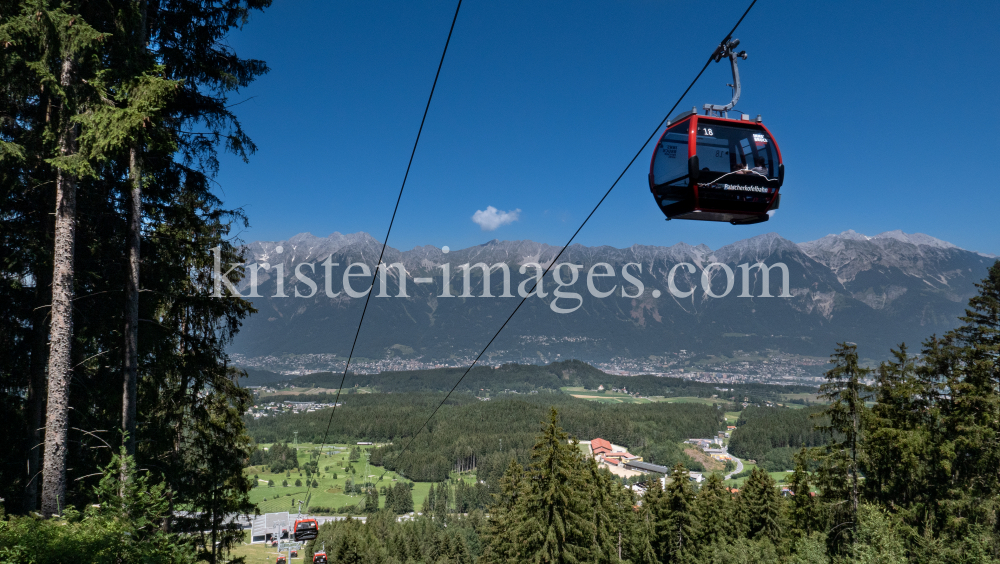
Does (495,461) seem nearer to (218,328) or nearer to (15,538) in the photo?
(218,328)

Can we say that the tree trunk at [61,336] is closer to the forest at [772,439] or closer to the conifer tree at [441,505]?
the conifer tree at [441,505]

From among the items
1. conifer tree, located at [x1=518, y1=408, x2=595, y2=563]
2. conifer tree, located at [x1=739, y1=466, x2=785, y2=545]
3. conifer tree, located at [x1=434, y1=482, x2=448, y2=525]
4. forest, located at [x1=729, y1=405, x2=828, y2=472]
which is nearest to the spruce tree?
conifer tree, located at [x1=739, y1=466, x2=785, y2=545]

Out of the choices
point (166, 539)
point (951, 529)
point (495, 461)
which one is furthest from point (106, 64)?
point (495, 461)

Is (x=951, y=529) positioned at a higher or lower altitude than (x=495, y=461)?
higher

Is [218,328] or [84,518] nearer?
[84,518]

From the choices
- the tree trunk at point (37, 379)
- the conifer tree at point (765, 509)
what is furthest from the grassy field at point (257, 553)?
the tree trunk at point (37, 379)
